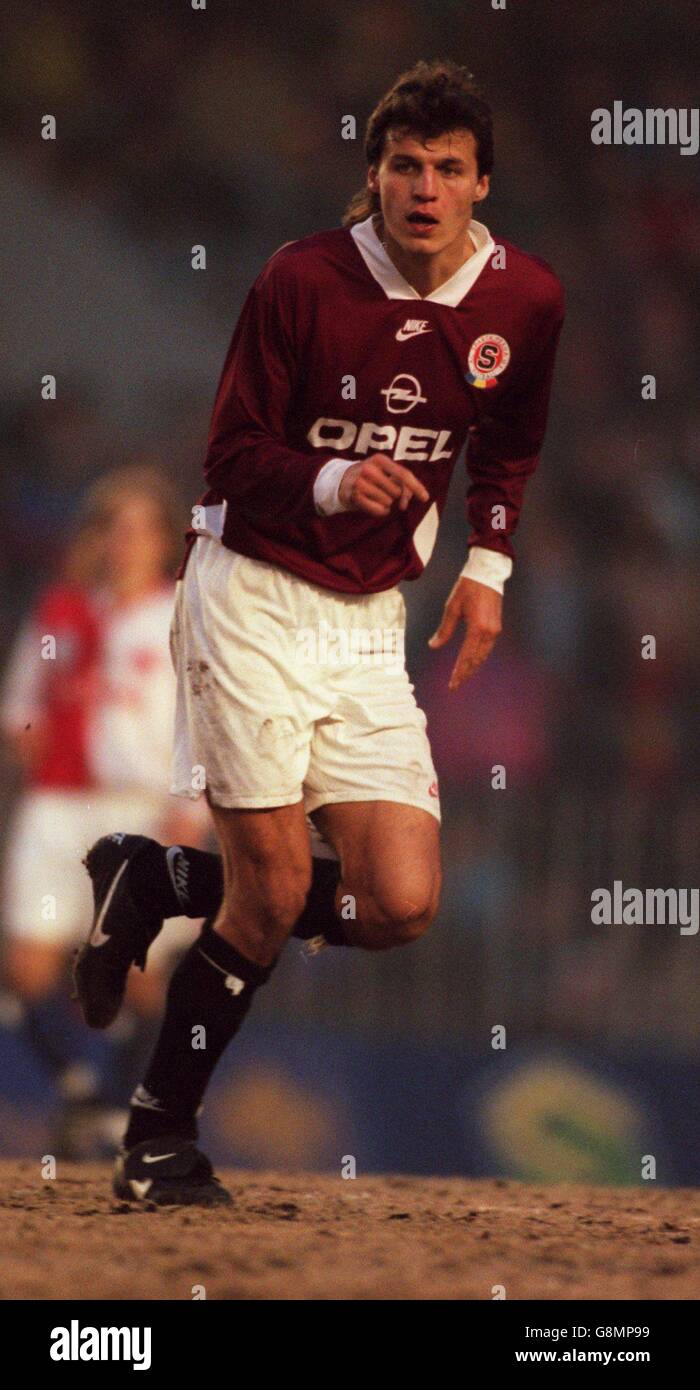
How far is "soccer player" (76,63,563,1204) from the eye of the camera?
4.70 m

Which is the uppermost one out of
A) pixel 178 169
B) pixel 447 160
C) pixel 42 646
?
pixel 178 169

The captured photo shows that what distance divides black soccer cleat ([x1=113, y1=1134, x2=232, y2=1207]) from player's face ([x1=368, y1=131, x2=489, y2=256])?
2018 mm

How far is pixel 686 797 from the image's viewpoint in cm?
889

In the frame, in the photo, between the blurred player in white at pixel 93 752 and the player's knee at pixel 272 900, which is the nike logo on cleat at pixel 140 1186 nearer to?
the player's knee at pixel 272 900

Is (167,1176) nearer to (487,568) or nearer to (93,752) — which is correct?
(487,568)

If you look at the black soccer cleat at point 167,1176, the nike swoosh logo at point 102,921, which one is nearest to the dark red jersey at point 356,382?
the nike swoosh logo at point 102,921

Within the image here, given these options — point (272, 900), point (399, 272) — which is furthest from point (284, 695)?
point (399, 272)

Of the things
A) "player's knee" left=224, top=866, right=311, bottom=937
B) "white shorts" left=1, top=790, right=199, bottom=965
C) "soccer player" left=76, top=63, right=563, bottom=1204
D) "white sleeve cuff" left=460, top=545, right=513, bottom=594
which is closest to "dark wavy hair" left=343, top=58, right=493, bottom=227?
"soccer player" left=76, top=63, right=563, bottom=1204

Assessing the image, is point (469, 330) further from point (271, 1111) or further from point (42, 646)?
point (271, 1111)

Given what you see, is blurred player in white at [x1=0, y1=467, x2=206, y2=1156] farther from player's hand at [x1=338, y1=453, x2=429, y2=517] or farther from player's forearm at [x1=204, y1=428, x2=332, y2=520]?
player's hand at [x1=338, y1=453, x2=429, y2=517]

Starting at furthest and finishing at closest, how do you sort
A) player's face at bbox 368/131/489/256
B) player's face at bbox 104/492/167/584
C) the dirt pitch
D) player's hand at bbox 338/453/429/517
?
1. player's face at bbox 104/492/167/584
2. player's face at bbox 368/131/489/256
3. player's hand at bbox 338/453/429/517
4. the dirt pitch

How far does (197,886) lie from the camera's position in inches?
201

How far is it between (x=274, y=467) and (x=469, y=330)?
545 mm

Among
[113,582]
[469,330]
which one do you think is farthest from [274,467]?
[113,582]
